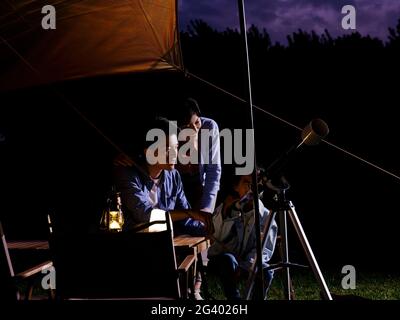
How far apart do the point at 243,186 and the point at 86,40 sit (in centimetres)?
179

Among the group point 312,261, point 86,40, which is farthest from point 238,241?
point 86,40

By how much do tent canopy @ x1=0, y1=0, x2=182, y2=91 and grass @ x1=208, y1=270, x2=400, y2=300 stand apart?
225 centimetres

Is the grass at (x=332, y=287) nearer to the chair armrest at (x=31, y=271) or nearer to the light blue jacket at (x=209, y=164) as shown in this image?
the light blue jacket at (x=209, y=164)

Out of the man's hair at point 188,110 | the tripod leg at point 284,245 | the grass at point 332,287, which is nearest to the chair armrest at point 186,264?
the tripod leg at point 284,245

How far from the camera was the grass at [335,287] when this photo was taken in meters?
4.72

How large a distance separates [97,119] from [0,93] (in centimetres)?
331

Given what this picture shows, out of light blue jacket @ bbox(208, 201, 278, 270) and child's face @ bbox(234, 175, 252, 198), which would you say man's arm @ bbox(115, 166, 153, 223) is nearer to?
child's face @ bbox(234, 175, 252, 198)

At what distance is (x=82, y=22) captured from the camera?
391 cm

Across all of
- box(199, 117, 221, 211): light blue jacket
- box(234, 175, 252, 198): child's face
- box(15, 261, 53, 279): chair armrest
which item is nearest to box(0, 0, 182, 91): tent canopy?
box(199, 117, 221, 211): light blue jacket

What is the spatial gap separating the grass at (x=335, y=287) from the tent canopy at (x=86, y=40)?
2.25m

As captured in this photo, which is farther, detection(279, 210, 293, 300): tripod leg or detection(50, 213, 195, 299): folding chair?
detection(279, 210, 293, 300): tripod leg

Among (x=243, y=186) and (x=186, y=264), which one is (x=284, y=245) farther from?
(x=186, y=264)

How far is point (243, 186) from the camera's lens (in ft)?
11.0

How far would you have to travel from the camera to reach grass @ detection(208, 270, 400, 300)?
4.72 metres
